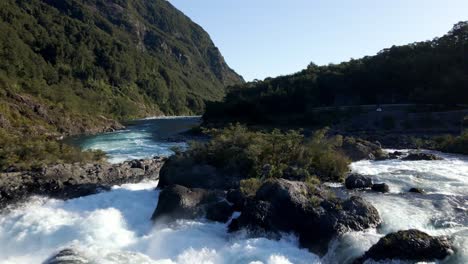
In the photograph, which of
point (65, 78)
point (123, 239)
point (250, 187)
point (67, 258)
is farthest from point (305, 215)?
point (65, 78)

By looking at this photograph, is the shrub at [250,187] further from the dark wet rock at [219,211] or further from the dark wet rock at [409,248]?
the dark wet rock at [409,248]

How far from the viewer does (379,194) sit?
21.3 metres

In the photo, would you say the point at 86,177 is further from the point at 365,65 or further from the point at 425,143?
the point at 365,65

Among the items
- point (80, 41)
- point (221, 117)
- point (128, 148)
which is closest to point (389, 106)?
point (221, 117)

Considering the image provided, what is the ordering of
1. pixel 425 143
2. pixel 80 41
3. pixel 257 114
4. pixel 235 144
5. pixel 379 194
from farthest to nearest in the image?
1. pixel 80 41
2. pixel 257 114
3. pixel 425 143
4. pixel 235 144
5. pixel 379 194

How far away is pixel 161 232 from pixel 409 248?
897 centimetres

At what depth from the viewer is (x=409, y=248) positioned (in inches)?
502

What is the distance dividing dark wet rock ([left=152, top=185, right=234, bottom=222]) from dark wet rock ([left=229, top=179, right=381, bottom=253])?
46.9 inches

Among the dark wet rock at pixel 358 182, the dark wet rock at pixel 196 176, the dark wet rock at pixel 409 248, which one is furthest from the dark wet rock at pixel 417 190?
the dark wet rock at pixel 196 176

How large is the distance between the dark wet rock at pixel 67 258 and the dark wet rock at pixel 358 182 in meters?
14.9

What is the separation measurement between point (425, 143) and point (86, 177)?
114 ft

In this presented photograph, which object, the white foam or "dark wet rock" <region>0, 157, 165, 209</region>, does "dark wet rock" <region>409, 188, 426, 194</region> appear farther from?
"dark wet rock" <region>0, 157, 165, 209</region>

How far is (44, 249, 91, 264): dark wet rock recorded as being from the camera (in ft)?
44.9

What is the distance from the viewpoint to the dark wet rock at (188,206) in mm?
17359
